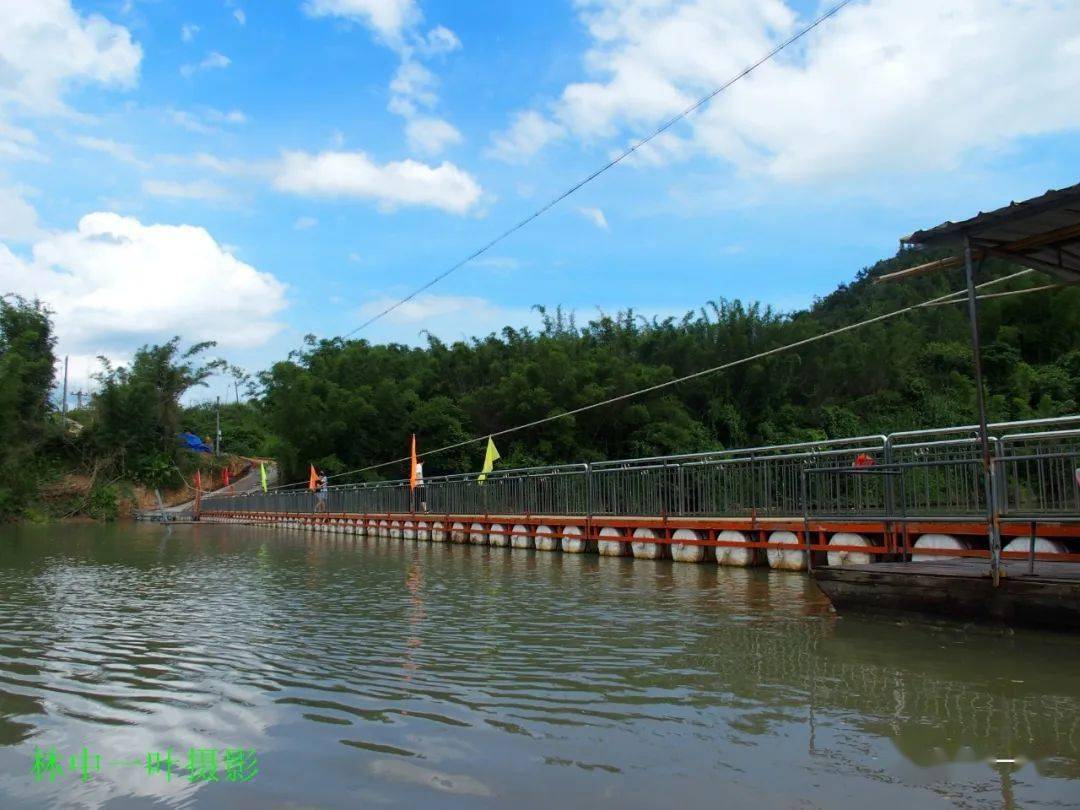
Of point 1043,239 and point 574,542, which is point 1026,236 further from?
point 574,542

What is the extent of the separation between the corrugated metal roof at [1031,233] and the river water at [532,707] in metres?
3.01

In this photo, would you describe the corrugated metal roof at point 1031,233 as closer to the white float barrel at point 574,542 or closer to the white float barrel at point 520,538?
the white float barrel at point 574,542

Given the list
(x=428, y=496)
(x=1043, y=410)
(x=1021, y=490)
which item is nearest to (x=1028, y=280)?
(x=1043, y=410)

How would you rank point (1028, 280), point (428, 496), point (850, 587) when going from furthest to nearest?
1. point (1028, 280)
2. point (428, 496)
3. point (850, 587)

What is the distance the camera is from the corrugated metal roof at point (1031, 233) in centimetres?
604

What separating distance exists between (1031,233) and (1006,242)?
Answer: 23cm

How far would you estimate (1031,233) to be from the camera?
6.71 meters

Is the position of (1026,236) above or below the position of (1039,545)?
above

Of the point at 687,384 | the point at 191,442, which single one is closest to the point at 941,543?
the point at 687,384

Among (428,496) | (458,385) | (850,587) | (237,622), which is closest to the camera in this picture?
(850,587)

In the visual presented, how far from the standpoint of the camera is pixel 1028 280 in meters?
38.7

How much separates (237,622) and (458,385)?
114ft

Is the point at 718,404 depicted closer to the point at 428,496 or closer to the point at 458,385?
the point at 458,385

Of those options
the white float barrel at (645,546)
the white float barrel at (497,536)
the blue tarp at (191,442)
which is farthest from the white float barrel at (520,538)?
the blue tarp at (191,442)
